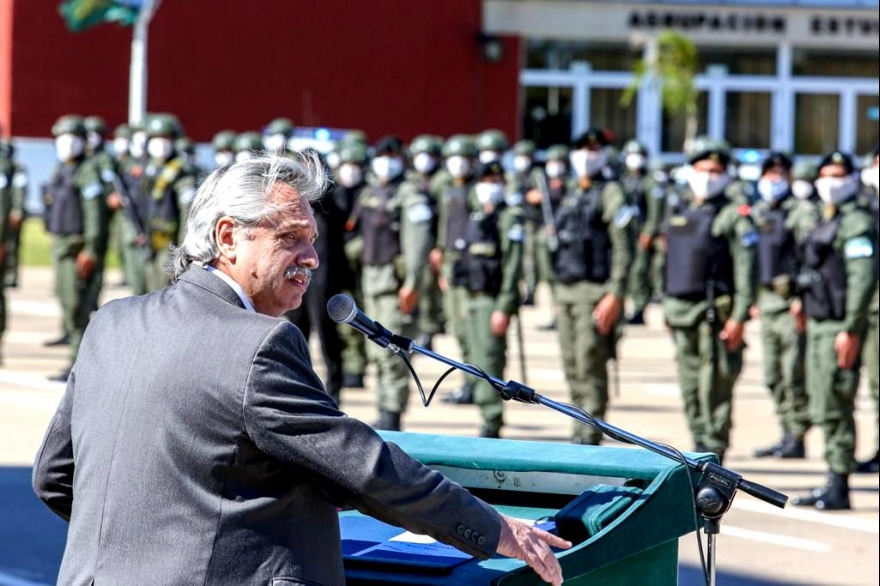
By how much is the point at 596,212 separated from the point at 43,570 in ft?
14.9

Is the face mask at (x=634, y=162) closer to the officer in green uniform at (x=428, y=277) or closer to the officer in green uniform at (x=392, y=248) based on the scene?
the officer in green uniform at (x=428, y=277)

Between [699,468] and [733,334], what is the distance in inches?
210

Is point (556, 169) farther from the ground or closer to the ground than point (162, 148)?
farther from the ground

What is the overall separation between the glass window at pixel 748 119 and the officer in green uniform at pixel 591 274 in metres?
26.6

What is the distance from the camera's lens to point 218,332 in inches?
117

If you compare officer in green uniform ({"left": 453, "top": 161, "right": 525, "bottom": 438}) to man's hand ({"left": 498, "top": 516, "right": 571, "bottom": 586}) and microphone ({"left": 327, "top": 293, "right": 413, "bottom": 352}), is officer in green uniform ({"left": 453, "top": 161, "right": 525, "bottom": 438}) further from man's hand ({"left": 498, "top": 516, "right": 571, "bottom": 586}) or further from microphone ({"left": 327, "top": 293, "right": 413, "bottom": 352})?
man's hand ({"left": 498, "top": 516, "right": 571, "bottom": 586})

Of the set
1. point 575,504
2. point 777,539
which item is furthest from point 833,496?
point 575,504

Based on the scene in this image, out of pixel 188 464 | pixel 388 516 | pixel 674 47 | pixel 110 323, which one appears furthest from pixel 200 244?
pixel 674 47

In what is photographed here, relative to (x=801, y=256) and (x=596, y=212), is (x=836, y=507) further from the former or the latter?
(x=596, y=212)

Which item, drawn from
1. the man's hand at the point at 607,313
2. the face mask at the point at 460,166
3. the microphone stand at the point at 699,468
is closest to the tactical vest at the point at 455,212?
the face mask at the point at 460,166

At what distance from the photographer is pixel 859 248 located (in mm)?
8570

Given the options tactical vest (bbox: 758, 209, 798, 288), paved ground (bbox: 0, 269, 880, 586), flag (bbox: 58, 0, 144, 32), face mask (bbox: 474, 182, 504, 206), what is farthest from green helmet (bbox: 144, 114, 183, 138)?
flag (bbox: 58, 0, 144, 32)

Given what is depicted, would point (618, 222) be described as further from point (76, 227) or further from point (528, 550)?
point (528, 550)

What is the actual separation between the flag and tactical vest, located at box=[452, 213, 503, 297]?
66.4 ft
